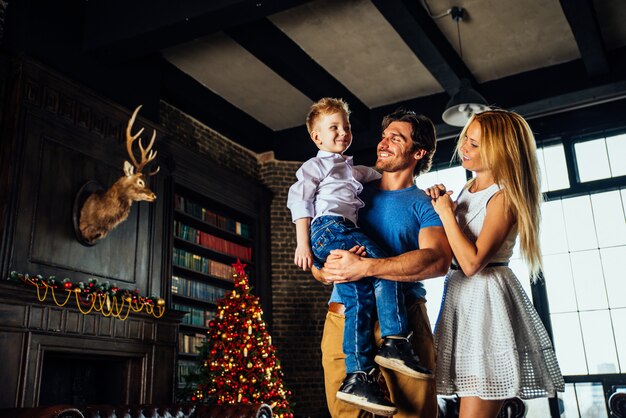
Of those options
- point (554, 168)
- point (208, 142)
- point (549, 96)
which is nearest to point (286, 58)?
point (208, 142)

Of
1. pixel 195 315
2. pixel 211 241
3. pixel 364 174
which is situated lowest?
pixel 364 174

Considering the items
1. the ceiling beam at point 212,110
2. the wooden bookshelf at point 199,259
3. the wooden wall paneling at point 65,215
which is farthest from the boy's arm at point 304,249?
the ceiling beam at point 212,110

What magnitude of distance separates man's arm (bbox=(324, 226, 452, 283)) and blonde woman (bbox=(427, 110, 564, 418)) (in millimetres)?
44

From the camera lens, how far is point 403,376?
1.75 metres

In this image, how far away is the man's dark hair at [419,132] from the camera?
78.3 inches

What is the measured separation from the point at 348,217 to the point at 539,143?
732cm

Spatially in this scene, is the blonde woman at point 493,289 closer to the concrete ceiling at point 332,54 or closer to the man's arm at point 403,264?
the man's arm at point 403,264

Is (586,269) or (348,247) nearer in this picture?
(348,247)

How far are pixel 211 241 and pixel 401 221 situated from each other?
20.5 ft

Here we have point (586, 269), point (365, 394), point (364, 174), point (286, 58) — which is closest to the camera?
point (365, 394)

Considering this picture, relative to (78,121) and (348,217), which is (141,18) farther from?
(348,217)

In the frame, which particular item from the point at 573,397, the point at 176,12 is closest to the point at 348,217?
the point at 176,12

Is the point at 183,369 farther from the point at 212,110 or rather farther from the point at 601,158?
the point at 601,158

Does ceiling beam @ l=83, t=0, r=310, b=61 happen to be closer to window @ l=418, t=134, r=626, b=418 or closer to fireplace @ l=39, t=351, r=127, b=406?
fireplace @ l=39, t=351, r=127, b=406
